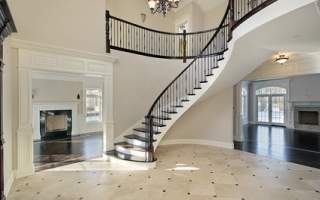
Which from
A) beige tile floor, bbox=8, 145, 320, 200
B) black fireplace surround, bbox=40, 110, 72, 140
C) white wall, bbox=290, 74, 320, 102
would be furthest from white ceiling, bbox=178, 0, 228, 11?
black fireplace surround, bbox=40, 110, 72, 140

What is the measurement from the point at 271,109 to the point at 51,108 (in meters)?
12.2

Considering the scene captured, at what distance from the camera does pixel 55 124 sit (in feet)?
27.4

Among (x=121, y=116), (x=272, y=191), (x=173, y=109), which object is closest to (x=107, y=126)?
(x=121, y=116)

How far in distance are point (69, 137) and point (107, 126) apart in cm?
377

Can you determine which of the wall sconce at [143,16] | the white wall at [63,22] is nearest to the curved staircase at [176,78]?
the white wall at [63,22]

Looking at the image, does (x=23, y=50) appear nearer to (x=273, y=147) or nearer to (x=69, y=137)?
(x=69, y=137)

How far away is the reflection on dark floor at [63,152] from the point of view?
195 inches

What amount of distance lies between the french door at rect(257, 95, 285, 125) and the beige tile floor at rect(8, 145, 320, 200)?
7.99 metres

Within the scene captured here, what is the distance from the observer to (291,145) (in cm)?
687

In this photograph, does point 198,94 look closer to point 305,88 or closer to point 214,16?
point 214,16

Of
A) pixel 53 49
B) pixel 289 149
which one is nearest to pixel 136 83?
pixel 53 49

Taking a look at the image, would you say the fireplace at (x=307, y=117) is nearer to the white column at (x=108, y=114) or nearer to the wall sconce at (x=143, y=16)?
the wall sconce at (x=143, y=16)

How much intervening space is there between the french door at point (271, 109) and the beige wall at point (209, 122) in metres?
7.07

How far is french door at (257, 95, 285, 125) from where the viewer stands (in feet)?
38.9
